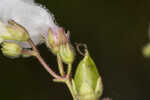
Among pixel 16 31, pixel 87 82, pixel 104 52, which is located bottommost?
pixel 104 52

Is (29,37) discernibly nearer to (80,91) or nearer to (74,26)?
(80,91)

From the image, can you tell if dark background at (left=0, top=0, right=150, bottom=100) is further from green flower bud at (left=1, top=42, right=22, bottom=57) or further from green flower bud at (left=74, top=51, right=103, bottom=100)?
green flower bud at (left=74, top=51, right=103, bottom=100)

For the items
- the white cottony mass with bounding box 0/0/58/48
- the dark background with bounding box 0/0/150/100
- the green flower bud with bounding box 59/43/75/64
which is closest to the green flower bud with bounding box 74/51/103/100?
the green flower bud with bounding box 59/43/75/64

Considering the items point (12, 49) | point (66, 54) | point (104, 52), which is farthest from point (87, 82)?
point (104, 52)

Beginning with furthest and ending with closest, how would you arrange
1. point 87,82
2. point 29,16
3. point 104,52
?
point 104,52 < point 29,16 < point 87,82

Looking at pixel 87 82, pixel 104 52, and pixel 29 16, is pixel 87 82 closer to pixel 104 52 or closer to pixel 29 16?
pixel 29 16

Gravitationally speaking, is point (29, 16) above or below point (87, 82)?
above
